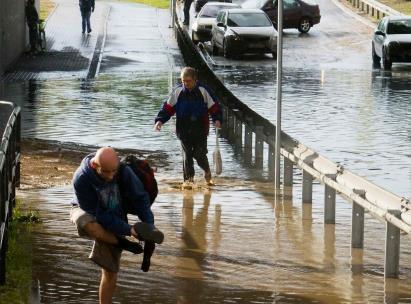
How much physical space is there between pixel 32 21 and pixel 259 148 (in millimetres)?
22113

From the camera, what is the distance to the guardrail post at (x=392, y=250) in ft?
38.5

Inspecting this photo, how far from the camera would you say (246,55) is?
4512 centimetres

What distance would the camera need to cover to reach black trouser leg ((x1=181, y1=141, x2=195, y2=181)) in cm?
1731

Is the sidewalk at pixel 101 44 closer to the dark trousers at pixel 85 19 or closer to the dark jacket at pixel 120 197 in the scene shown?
the dark trousers at pixel 85 19

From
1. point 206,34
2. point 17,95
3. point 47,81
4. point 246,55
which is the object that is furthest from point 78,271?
point 206,34

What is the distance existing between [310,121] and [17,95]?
7.64m

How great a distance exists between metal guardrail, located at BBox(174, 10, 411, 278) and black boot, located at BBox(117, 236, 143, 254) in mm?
2414

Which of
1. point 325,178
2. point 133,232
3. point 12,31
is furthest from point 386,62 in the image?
point 133,232

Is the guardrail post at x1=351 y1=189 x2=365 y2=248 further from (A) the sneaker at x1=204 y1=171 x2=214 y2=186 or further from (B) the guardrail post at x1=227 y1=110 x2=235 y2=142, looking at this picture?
(B) the guardrail post at x1=227 y1=110 x2=235 y2=142

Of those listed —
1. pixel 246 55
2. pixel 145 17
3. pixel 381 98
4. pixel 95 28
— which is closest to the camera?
pixel 381 98

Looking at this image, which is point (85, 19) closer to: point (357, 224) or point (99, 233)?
point (357, 224)

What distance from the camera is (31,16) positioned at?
135ft

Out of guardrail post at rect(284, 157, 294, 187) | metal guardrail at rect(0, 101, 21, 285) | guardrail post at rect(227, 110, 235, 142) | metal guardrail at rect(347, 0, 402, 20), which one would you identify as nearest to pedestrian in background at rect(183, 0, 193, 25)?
metal guardrail at rect(347, 0, 402, 20)

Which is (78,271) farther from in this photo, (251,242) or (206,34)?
(206,34)
